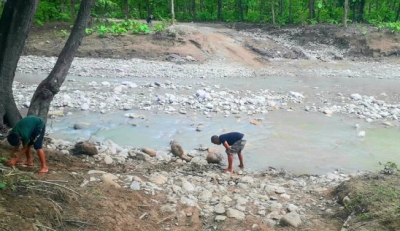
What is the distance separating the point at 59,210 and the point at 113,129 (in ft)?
20.2

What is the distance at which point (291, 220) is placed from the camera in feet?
18.5

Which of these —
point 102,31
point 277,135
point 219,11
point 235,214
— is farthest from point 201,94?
point 219,11

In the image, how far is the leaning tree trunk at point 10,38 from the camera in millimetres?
7207

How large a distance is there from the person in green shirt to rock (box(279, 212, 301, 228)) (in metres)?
3.41

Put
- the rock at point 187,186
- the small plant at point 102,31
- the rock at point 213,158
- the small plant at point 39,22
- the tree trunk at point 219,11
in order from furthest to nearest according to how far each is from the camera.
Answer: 1. the tree trunk at point 219,11
2. the small plant at point 39,22
3. the small plant at point 102,31
4. the rock at point 213,158
5. the rock at point 187,186

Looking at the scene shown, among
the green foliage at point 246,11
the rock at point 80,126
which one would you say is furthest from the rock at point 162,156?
the green foliage at point 246,11

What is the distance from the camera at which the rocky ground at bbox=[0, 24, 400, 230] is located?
210 inches

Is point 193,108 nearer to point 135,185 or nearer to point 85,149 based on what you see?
point 85,149

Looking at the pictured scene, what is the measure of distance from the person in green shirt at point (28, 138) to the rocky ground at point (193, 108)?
12.0 inches

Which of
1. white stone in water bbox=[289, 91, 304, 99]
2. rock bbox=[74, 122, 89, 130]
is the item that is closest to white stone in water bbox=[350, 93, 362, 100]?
white stone in water bbox=[289, 91, 304, 99]

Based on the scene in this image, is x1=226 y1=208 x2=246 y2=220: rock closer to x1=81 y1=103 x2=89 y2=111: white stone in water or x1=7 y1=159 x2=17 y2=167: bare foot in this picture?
x1=7 y1=159 x2=17 y2=167: bare foot

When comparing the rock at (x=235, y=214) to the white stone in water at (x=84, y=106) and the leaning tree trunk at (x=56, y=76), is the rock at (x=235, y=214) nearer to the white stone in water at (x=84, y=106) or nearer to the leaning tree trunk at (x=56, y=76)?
the leaning tree trunk at (x=56, y=76)

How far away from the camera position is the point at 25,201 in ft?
15.6

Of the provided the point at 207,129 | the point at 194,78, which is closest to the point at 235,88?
the point at 194,78
